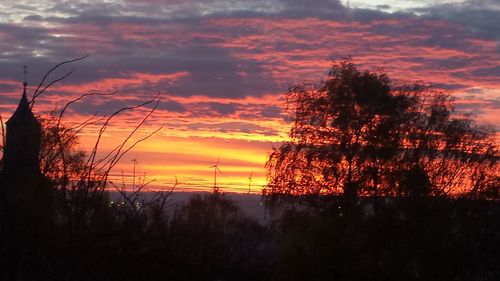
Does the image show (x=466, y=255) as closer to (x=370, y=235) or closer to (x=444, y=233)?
(x=444, y=233)

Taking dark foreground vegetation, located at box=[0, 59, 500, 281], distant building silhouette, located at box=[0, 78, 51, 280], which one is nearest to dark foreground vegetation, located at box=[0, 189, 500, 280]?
dark foreground vegetation, located at box=[0, 59, 500, 281]

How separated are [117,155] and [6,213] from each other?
1012 millimetres

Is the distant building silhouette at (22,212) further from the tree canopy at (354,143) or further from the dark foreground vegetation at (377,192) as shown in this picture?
the tree canopy at (354,143)

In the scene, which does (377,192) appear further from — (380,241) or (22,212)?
(22,212)

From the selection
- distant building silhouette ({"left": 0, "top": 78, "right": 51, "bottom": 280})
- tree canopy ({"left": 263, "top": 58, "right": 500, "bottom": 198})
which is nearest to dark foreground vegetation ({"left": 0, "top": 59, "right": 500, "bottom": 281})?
tree canopy ({"left": 263, "top": 58, "right": 500, "bottom": 198})

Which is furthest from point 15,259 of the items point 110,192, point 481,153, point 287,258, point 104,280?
point 481,153

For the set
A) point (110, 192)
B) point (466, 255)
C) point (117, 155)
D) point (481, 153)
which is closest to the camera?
point (117, 155)

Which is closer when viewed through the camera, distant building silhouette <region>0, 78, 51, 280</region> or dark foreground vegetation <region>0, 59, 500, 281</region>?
distant building silhouette <region>0, 78, 51, 280</region>

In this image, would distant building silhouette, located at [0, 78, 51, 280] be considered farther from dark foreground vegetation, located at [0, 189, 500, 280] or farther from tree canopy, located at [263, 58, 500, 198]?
tree canopy, located at [263, 58, 500, 198]

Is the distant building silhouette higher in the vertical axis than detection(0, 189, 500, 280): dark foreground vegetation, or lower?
Result: higher

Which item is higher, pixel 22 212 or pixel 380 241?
pixel 22 212

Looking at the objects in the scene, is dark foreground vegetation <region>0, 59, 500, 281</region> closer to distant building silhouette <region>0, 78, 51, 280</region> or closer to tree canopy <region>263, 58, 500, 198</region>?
tree canopy <region>263, 58, 500, 198</region>

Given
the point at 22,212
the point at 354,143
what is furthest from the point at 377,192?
the point at 22,212

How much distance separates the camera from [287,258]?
110ft
